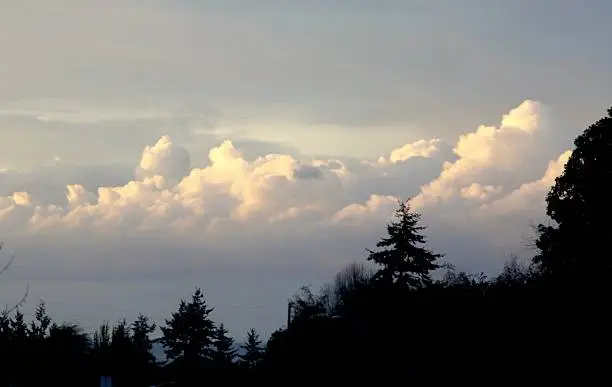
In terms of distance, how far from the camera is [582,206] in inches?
1608

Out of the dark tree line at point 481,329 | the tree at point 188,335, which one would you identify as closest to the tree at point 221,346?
the tree at point 188,335

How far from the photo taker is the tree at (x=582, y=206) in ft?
129

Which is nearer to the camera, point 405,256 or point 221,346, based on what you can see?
point 405,256

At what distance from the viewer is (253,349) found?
126500 mm

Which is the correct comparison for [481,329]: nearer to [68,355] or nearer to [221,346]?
[68,355]

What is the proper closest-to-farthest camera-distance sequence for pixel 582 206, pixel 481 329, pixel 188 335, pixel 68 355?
pixel 481 329
pixel 582 206
pixel 68 355
pixel 188 335

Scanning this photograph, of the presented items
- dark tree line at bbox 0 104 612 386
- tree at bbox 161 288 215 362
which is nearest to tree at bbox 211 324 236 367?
tree at bbox 161 288 215 362

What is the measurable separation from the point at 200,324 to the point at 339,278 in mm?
26603

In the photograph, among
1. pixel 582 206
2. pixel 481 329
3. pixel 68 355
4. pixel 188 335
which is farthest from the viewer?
pixel 188 335

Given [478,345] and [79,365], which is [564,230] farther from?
[79,365]

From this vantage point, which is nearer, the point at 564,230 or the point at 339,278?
the point at 564,230

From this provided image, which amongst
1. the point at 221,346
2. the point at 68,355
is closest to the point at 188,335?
the point at 221,346

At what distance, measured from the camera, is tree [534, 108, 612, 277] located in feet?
129

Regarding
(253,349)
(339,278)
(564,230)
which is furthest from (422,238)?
(253,349)
